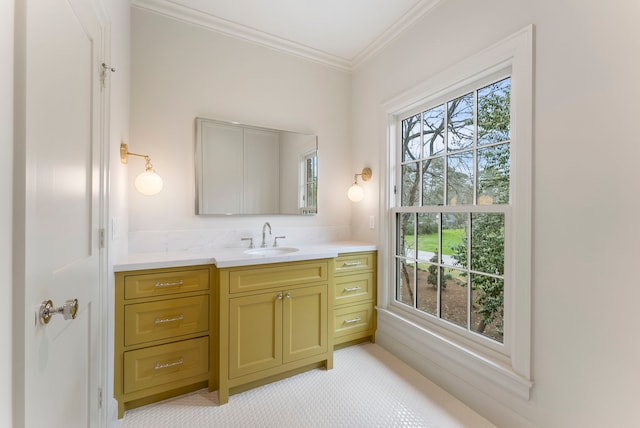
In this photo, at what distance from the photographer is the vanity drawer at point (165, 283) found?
5.36 ft

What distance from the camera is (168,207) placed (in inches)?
84.8

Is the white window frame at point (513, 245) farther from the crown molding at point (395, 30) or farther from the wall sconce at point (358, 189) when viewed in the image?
the wall sconce at point (358, 189)

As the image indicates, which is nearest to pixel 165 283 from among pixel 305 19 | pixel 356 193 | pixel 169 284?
pixel 169 284

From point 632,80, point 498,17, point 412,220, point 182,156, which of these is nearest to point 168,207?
point 182,156

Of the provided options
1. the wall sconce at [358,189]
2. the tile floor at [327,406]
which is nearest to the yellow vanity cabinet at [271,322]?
the tile floor at [327,406]

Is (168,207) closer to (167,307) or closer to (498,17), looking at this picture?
(167,307)

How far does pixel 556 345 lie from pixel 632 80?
1.19 metres

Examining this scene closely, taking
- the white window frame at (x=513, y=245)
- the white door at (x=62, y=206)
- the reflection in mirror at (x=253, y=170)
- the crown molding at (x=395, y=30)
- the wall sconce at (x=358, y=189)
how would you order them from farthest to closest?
the wall sconce at (x=358, y=189) < the reflection in mirror at (x=253, y=170) < the crown molding at (x=395, y=30) < the white window frame at (x=513, y=245) < the white door at (x=62, y=206)

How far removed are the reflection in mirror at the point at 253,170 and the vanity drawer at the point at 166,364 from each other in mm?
987

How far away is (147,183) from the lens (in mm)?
1888

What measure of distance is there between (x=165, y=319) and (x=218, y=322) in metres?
0.31

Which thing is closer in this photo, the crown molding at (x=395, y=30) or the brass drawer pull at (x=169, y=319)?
the brass drawer pull at (x=169, y=319)

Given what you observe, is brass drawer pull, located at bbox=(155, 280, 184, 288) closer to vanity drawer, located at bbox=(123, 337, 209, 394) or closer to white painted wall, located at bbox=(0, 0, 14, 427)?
vanity drawer, located at bbox=(123, 337, 209, 394)

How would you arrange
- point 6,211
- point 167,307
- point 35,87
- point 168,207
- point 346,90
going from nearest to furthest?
point 6,211, point 35,87, point 167,307, point 168,207, point 346,90
